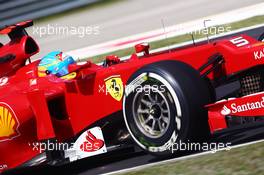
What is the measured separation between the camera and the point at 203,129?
5.68m

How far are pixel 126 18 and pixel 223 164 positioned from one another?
12.7m

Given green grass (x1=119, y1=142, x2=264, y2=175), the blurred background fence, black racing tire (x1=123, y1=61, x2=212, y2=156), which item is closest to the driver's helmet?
black racing tire (x1=123, y1=61, x2=212, y2=156)

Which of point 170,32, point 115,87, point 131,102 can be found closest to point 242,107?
point 131,102

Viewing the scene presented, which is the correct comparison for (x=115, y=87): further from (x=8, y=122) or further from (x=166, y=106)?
(x=8, y=122)

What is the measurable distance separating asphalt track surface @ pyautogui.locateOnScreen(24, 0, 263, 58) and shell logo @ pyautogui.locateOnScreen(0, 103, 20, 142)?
8.98 meters

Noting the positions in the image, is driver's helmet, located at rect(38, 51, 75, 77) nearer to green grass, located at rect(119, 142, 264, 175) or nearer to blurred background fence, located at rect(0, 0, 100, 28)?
green grass, located at rect(119, 142, 264, 175)

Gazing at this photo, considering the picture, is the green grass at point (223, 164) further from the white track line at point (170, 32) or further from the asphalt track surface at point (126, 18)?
the asphalt track surface at point (126, 18)

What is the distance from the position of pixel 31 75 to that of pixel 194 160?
231 cm

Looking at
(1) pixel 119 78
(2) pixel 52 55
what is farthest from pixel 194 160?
(2) pixel 52 55

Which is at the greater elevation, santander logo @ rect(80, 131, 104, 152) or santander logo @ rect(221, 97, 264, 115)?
santander logo @ rect(221, 97, 264, 115)

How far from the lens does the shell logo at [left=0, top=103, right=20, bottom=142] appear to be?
21.6 ft

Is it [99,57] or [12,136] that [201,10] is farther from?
[12,136]

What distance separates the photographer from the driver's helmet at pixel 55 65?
22.3 ft

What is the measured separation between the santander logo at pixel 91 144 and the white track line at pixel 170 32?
7.65 metres
